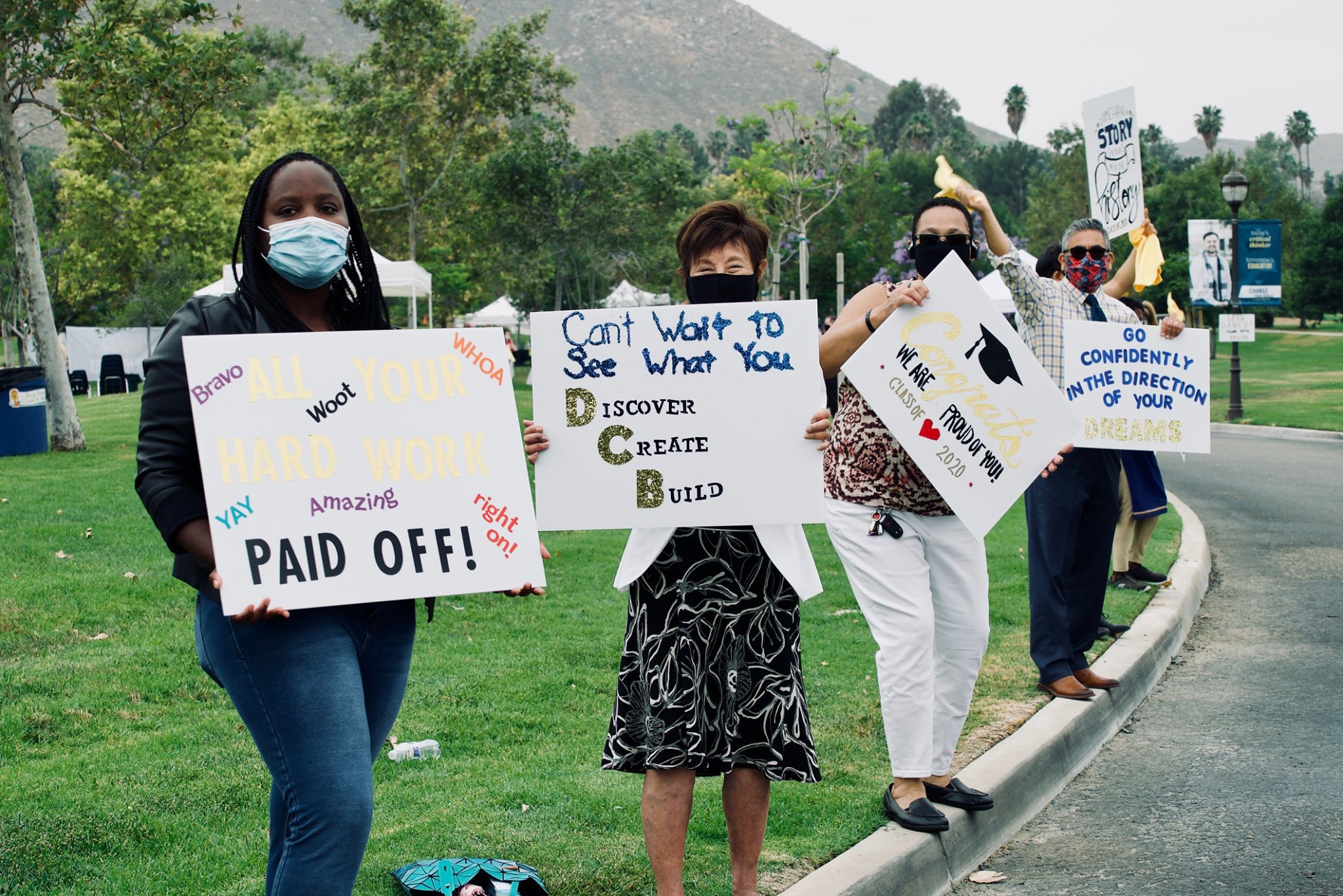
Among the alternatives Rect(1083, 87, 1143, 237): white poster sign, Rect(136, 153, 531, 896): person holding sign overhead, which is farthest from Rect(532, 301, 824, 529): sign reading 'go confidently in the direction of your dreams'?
Rect(1083, 87, 1143, 237): white poster sign

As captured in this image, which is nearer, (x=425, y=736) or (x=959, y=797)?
(x=959, y=797)

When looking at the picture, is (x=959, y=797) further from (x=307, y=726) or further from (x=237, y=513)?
(x=237, y=513)

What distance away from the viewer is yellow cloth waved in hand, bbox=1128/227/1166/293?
7.21 metres

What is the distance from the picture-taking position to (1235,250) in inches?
1117

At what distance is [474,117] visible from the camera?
42.0 metres

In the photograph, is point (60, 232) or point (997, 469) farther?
point (60, 232)

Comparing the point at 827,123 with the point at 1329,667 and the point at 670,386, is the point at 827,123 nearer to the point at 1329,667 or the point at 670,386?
the point at 1329,667

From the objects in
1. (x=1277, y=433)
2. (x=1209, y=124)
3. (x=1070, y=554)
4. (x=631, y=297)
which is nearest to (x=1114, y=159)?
(x=1070, y=554)

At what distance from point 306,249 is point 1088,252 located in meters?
4.57

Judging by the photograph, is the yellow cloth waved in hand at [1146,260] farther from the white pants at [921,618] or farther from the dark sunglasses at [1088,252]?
the white pants at [921,618]

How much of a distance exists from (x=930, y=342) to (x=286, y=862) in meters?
2.68

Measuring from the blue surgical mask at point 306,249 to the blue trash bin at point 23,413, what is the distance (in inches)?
569

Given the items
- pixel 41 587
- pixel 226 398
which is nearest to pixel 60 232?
pixel 41 587

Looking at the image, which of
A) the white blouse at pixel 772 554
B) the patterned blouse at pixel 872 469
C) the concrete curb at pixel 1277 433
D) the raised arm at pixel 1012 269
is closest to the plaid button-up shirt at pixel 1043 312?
the raised arm at pixel 1012 269
